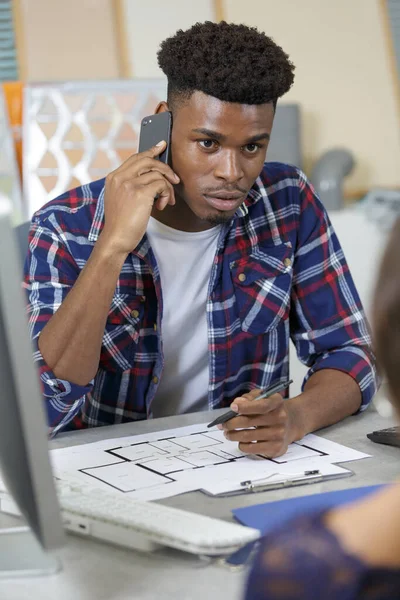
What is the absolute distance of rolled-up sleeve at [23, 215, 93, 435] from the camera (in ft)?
4.76

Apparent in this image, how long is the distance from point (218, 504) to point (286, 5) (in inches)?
123

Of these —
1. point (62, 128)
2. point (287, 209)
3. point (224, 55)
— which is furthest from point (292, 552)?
point (62, 128)

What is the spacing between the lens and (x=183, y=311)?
5.51 feet

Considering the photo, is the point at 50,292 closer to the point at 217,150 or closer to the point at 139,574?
the point at 217,150

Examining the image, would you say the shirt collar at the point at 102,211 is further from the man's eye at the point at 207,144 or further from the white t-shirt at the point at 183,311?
the man's eye at the point at 207,144

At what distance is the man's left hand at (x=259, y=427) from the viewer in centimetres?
129

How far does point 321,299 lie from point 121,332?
40cm

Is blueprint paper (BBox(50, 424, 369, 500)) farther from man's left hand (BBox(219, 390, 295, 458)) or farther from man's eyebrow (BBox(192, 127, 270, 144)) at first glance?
man's eyebrow (BBox(192, 127, 270, 144))

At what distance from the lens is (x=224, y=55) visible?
60.4 inches

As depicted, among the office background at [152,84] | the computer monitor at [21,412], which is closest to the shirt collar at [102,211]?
the computer monitor at [21,412]

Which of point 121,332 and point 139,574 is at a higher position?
point 121,332

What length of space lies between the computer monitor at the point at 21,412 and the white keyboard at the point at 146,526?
147 millimetres

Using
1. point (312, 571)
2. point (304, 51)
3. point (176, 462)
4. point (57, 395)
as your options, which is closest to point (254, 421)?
point (176, 462)

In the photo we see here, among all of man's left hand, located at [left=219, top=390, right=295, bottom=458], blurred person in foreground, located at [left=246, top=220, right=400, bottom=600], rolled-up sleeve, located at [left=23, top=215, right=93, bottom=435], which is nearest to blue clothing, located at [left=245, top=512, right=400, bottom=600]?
blurred person in foreground, located at [left=246, top=220, right=400, bottom=600]
